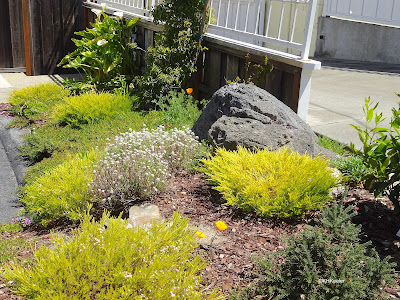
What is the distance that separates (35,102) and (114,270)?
5.64 m

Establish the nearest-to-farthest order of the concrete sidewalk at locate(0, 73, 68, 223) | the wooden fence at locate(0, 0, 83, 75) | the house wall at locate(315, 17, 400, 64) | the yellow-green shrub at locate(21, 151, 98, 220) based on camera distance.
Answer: the yellow-green shrub at locate(21, 151, 98, 220), the concrete sidewalk at locate(0, 73, 68, 223), the wooden fence at locate(0, 0, 83, 75), the house wall at locate(315, 17, 400, 64)

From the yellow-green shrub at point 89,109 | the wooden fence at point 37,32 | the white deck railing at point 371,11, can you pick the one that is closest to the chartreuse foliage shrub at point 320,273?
the yellow-green shrub at point 89,109

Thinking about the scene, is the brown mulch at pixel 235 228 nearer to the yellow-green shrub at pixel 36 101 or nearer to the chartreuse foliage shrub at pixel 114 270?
the chartreuse foliage shrub at pixel 114 270

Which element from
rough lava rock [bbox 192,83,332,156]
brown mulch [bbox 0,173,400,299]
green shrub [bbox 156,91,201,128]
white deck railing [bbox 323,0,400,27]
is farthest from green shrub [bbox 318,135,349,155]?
white deck railing [bbox 323,0,400,27]

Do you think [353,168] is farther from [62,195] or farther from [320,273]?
[62,195]

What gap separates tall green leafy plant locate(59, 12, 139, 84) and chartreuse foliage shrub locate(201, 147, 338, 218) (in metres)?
4.71

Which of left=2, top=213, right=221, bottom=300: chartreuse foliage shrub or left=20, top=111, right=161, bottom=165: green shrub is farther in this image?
left=20, top=111, right=161, bottom=165: green shrub

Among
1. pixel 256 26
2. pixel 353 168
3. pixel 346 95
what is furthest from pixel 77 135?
pixel 346 95

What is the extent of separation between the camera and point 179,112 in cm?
644

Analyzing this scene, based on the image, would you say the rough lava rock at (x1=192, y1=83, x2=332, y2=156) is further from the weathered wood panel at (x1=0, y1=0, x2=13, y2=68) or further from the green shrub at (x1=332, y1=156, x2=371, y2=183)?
the weathered wood panel at (x1=0, y1=0, x2=13, y2=68)

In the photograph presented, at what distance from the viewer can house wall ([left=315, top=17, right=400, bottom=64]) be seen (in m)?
10.9

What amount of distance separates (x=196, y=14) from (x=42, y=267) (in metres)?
5.27

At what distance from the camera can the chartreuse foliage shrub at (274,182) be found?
3.83 meters

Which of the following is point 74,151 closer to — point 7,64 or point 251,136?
point 251,136
